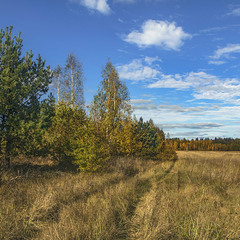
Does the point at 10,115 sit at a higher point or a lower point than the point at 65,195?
higher

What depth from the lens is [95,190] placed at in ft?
22.0

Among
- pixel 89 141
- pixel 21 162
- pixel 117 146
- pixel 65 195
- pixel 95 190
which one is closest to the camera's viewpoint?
pixel 65 195

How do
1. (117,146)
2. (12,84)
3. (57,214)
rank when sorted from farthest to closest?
(117,146) → (12,84) → (57,214)

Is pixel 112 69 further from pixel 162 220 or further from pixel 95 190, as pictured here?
pixel 162 220

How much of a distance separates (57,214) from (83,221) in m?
1.05

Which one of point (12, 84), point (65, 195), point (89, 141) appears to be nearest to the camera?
point (65, 195)

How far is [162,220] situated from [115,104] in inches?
630

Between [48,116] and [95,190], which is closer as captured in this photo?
[95,190]

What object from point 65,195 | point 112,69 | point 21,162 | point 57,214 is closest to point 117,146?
point 21,162

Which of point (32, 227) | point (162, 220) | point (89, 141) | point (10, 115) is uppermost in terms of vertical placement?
point (10, 115)

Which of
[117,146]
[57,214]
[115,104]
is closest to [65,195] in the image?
[57,214]

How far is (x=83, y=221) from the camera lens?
12.9 feet

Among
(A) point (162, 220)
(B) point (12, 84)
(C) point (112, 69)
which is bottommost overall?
(A) point (162, 220)

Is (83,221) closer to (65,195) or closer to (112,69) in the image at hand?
(65,195)
